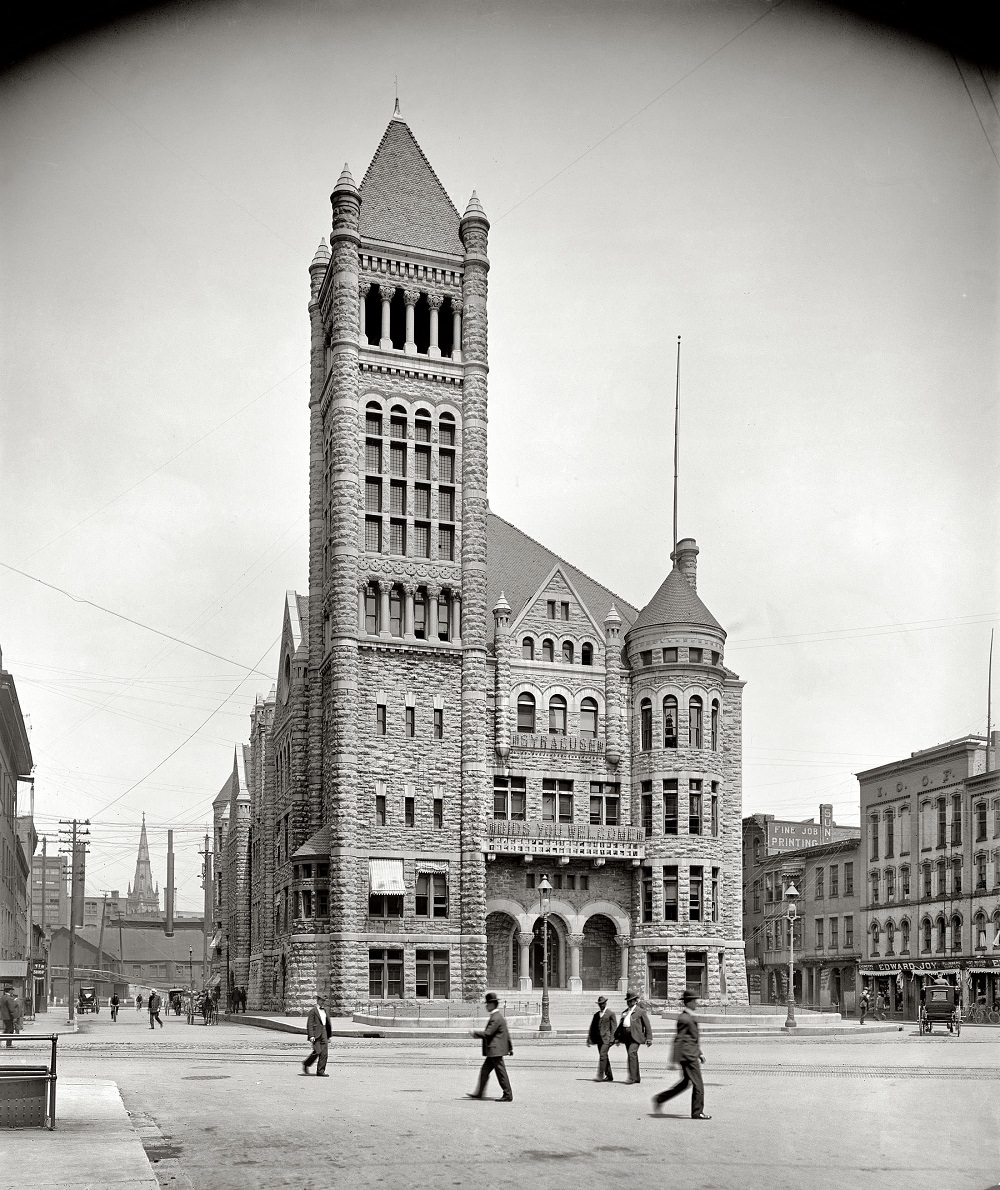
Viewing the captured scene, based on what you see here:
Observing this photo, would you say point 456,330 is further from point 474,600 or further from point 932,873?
point 932,873

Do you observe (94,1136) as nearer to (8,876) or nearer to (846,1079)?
(846,1079)

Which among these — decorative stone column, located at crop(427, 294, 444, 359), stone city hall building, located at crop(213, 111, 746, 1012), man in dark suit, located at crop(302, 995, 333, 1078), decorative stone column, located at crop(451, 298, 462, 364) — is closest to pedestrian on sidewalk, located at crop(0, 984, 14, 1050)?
man in dark suit, located at crop(302, 995, 333, 1078)

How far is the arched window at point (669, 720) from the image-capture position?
60.1 m

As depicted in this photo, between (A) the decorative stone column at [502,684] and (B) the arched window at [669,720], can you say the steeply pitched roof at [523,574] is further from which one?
(B) the arched window at [669,720]

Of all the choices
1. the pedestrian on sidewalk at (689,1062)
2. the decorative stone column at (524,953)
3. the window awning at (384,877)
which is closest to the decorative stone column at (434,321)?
the window awning at (384,877)

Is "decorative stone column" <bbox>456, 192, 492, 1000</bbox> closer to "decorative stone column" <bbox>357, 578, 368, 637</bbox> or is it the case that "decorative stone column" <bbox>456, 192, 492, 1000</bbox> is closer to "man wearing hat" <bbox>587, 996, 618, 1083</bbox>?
"decorative stone column" <bbox>357, 578, 368, 637</bbox>

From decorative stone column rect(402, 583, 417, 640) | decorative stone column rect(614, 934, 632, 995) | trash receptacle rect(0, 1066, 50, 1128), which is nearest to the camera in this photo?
trash receptacle rect(0, 1066, 50, 1128)

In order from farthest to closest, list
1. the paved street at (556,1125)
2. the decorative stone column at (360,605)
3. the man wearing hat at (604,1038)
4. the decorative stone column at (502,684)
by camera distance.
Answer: the decorative stone column at (502,684)
the decorative stone column at (360,605)
the man wearing hat at (604,1038)
the paved street at (556,1125)

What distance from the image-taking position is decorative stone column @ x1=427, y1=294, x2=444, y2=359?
193ft

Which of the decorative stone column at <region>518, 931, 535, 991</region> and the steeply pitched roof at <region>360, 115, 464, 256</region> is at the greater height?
the steeply pitched roof at <region>360, 115, 464, 256</region>

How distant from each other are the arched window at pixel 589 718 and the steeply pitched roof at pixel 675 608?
4.01 meters

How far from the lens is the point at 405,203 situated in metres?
60.5

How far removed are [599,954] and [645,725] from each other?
9.58m

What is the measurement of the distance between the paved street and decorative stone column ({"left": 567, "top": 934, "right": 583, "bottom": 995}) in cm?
2624
